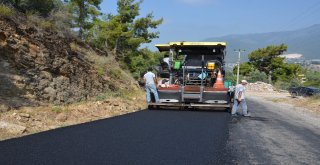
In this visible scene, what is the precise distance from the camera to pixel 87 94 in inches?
601

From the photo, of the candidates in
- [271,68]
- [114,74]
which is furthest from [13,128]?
[271,68]

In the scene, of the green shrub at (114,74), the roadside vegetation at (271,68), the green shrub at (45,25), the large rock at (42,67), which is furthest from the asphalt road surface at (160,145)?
the roadside vegetation at (271,68)

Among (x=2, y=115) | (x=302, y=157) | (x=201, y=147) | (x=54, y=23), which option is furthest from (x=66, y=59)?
(x=302, y=157)

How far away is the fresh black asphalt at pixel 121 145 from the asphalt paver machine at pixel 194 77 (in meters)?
4.29

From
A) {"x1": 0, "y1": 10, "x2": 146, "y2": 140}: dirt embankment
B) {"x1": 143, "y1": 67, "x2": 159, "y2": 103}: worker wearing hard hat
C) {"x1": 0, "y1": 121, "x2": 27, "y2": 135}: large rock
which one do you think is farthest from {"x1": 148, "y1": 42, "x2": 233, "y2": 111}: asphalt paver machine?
{"x1": 0, "y1": 121, "x2": 27, "y2": 135}: large rock

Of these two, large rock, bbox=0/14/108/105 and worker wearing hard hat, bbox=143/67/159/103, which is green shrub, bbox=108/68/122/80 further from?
worker wearing hard hat, bbox=143/67/159/103

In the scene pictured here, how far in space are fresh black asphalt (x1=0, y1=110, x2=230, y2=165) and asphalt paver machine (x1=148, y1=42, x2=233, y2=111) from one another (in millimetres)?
4292

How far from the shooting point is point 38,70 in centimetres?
1340

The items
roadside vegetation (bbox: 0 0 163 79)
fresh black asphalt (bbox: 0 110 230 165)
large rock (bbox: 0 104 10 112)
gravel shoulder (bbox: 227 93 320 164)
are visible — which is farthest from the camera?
roadside vegetation (bbox: 0 0 163 79)

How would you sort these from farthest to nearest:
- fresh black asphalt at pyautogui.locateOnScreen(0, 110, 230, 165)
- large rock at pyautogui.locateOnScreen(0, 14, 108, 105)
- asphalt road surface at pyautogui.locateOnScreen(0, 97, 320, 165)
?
large rock at pyautogui.locateOnScreen(0, 14, 108, 105), asphalt road surface at pyautogui.locateOnScreen(0, 97, 320, 165), fresh black asphalt at pyautogui.locateOnScreen(0, 110, 230, 165)

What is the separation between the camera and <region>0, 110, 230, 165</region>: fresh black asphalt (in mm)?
5715

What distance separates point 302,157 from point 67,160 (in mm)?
3824

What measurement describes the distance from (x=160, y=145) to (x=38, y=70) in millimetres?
7711

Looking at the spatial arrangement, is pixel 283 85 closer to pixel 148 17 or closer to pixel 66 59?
pixel 148 17
